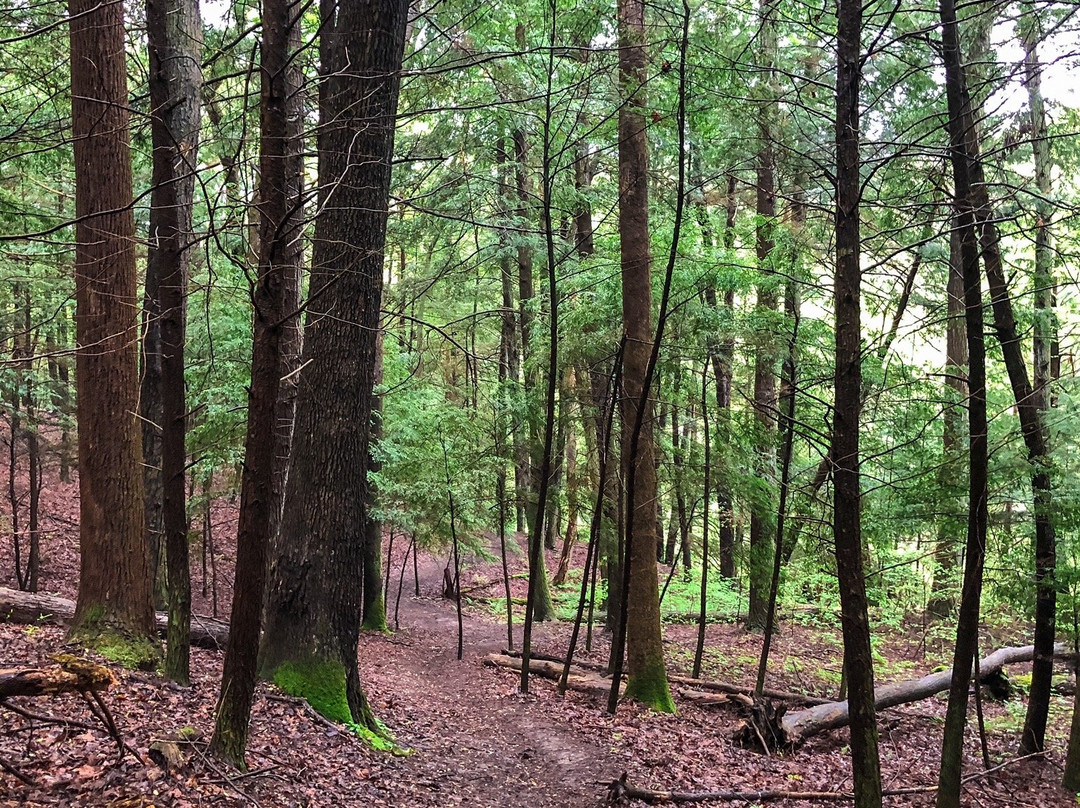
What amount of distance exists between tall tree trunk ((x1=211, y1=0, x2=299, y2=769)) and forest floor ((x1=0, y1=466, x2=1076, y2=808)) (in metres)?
0.83

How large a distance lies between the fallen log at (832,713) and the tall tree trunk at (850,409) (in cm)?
239

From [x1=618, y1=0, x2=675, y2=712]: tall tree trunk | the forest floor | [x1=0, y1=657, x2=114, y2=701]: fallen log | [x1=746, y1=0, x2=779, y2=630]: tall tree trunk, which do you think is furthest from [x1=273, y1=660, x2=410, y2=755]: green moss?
[x1=746, y1=0, x2=779, y2=630]: tall tree trunk

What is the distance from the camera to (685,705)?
10258 mm

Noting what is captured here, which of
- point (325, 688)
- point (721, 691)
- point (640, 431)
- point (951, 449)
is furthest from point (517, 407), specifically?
point (325, 688)

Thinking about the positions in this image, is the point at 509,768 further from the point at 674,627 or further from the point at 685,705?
the point at 674,627

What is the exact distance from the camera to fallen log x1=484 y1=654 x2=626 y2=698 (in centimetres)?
1039

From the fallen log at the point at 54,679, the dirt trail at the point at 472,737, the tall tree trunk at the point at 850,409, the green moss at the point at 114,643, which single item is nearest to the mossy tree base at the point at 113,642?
the green moss at the point at 114,643

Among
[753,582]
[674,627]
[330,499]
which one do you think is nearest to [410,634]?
[674,627]

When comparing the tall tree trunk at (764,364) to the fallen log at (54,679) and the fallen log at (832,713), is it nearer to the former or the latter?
the fallen log at (832,713)

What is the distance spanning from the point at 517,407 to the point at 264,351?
879cm

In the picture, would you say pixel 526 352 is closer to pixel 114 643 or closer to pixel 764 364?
pixel 764 364

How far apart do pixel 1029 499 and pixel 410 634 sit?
12.0m

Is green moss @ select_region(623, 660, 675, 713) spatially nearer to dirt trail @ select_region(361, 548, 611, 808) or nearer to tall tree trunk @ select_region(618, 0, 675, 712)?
tall tree trunk @ select_region(618, 0, 675, 712)

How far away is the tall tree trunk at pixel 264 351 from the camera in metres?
3.90
